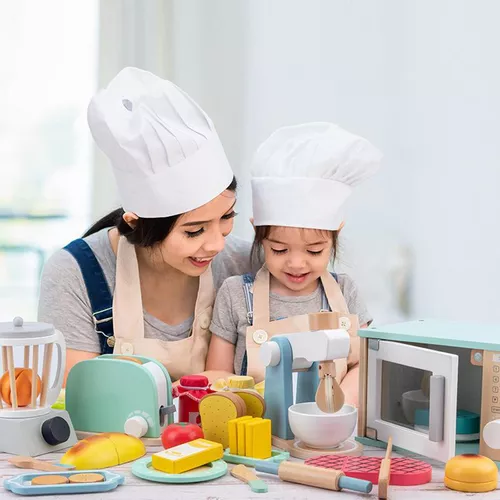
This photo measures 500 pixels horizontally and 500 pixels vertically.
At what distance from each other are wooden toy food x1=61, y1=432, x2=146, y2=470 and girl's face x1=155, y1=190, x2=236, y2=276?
0.47 m

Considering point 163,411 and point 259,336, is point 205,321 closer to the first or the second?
point 259,336

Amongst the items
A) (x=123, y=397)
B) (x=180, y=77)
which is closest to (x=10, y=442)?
(x=123, y=397)

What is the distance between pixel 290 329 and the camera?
167 cm

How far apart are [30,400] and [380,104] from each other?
6.53 feet

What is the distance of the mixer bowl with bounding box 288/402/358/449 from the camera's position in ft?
3.67

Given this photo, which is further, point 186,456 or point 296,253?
point 296,253

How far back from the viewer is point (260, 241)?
172 cm

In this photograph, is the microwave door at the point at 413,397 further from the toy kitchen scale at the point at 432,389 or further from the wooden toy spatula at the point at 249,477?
the wooden toy spatula at the point at 249,477

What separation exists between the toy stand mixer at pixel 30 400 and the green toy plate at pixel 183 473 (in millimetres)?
149

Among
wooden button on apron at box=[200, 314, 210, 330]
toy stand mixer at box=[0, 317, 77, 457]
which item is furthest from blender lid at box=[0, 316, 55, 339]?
wooden button on apron at box=[200, 314, 210, 330]

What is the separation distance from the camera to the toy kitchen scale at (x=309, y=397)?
1128 mm

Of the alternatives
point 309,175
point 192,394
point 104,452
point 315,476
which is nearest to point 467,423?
point 315,476

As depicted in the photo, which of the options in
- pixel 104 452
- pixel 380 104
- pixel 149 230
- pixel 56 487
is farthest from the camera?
pixel 380 104

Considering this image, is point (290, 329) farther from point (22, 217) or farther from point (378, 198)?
point (22, 217)
